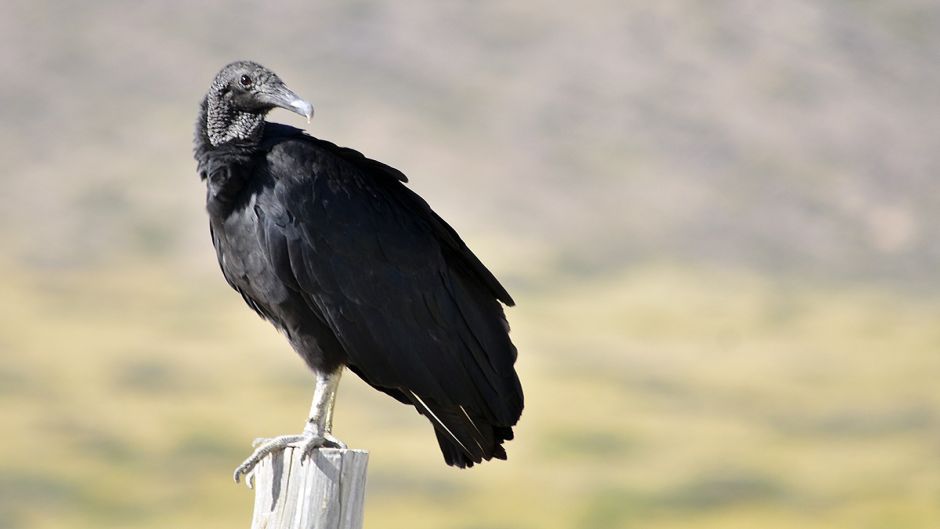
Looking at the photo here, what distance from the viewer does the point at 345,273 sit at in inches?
99.7

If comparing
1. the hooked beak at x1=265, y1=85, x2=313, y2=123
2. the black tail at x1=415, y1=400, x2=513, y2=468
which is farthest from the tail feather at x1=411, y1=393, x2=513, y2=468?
the hooked beak at x1=265, y1=85, x2=313, y2=123

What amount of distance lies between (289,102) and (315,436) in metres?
0.94

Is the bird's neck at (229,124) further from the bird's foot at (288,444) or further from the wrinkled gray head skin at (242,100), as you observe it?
the bird's foot at (288,444)

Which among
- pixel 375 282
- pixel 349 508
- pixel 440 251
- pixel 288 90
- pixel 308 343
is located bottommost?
pixel 349 508

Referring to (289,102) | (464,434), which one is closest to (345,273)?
(289,102)

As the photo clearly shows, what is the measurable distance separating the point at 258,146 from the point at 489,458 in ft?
3.82

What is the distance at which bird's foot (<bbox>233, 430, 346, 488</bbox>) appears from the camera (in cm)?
242

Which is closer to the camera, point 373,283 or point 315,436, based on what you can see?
point 315,436

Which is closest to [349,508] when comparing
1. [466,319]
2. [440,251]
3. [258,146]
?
[466,319]

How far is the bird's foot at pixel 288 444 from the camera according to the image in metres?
2.42

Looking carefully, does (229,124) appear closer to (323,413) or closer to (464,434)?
(323,413)

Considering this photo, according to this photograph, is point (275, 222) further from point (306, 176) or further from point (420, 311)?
point (420, 311)

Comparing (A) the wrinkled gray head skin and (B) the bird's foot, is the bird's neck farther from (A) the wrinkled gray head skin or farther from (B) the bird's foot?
(B) the bird's foot

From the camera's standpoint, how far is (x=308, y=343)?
102 inches
